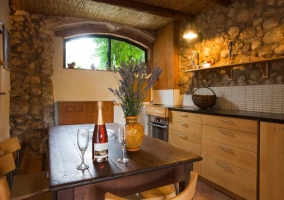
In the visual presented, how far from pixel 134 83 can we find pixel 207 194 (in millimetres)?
1861

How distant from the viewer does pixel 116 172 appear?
36.6 inches

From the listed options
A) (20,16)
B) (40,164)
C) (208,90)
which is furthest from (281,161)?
(20,16)

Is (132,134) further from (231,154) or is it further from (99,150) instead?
(231,154)

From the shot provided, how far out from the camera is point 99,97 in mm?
4250

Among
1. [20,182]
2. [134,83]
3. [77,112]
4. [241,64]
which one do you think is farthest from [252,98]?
[77,112]

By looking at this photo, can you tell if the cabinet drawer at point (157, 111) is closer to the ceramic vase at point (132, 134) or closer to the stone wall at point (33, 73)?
the stone wall at point (33, 73)

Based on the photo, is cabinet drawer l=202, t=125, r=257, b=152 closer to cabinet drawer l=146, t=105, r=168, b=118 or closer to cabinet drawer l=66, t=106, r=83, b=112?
cabinet drawer l=146, t=105, r=168, b=118

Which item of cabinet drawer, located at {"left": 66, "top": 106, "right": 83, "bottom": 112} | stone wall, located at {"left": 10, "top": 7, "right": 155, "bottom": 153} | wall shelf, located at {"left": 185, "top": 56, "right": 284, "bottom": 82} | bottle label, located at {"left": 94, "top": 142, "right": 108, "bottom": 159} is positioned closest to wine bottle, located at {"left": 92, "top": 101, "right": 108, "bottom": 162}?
bottle label, located at {"left": 94, "top": 142, "right": 108, "bottom": 159}

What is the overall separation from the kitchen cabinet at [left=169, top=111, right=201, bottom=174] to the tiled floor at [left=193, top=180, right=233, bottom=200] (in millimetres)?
254

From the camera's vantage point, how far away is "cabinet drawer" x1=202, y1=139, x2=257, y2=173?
1.99 m

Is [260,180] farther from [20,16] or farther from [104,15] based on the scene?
[20,16]

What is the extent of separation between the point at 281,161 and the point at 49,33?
4.08 m

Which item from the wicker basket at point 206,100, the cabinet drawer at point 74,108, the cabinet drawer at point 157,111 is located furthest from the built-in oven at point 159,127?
the cabinet drawer at point 74,108

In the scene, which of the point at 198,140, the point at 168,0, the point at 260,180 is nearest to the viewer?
the point at 260,180
